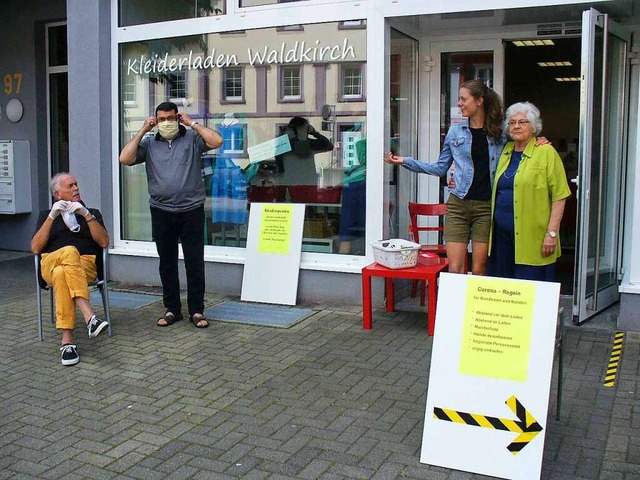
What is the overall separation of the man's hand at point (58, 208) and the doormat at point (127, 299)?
162 cm

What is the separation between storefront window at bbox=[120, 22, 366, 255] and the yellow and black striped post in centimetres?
234

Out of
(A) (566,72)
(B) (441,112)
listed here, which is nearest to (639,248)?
(B) (441,112)

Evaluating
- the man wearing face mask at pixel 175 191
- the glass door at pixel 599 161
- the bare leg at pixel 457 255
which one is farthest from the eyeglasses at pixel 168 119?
the glass door at pixel 599 161

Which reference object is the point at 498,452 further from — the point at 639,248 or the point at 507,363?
the point at 639,248

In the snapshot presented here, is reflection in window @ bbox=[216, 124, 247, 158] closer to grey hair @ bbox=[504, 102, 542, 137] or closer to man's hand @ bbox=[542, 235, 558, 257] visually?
grey hair @ bbox=[504, 102, 542, 137]

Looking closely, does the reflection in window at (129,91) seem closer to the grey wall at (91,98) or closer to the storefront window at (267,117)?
the storefront window at (267,117)

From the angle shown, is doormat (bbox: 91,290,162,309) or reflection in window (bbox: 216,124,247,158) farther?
reflection in window (bbox: 216,124,247,158)

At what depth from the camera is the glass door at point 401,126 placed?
→ 7012mm

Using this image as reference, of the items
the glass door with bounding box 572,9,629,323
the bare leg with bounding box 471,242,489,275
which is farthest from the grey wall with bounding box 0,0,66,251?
the glass door with bounding box 572,9,629,323

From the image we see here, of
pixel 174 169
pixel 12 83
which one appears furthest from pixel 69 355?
pixel 12 83

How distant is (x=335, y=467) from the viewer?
372cm

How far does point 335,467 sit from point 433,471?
468 mm

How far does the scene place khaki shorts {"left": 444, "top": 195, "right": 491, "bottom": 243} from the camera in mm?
5430

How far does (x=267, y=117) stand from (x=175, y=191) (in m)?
1.60
